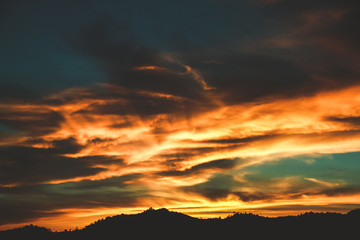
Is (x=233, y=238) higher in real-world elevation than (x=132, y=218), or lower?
lower

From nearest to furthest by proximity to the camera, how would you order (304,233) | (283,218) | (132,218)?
(304,233) → (283,218) → (132,218)

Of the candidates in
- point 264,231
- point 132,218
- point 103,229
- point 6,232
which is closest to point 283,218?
point 264,231

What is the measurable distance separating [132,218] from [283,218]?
79.6 ft

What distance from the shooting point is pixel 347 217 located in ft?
179

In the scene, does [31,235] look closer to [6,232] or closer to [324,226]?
[6,232]

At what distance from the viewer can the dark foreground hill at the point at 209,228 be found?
172ft

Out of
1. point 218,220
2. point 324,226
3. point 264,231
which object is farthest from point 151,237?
point 324,226

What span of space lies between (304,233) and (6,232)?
49120mm

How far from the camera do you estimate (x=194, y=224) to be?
5862 centimetres

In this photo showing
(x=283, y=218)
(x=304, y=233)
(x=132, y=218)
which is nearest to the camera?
(x=304, y=233)

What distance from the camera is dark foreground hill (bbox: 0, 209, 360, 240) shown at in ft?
172

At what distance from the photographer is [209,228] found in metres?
57.2

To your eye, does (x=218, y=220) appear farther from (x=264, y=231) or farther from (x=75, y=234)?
(x=75, y=234)

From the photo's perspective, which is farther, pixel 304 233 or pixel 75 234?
pixel 75 234
